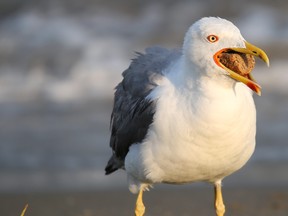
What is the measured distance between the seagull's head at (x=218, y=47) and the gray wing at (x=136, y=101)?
1.84ft

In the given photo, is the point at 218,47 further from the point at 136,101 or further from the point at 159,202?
the point at 159,202

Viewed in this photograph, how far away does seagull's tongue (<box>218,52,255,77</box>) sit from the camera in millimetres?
5641

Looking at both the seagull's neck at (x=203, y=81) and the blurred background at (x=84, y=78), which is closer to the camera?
the seagull's neck at (x=203, y=81)

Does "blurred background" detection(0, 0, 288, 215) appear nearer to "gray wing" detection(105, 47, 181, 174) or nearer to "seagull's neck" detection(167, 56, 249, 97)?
"gray wing" detection(105, 47, 181, 174)

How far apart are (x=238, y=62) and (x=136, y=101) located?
1.17m

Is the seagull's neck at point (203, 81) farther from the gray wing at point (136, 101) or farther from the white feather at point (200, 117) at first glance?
the gray wing at point (136, 101)

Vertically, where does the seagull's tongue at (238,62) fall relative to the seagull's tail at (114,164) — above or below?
below

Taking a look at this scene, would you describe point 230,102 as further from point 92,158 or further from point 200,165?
point 92,158

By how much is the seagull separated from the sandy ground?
1.54 m

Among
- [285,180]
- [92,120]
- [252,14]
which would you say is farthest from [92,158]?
[252,14]

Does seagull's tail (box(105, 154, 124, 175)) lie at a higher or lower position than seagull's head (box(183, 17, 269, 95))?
higher

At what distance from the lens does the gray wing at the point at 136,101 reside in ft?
20.7

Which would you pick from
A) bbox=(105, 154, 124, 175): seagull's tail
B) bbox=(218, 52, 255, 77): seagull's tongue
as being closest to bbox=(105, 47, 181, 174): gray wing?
bbox=(105, 154, 124, 175): seagull's tail

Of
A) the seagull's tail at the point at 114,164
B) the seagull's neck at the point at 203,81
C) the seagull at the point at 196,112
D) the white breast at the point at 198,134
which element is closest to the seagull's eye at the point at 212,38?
the seagull at the point at 196,112
